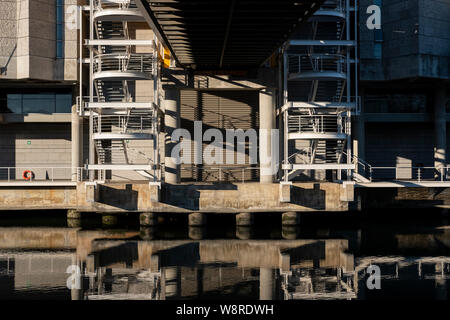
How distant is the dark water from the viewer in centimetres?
1548

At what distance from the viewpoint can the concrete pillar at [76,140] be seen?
101 ft

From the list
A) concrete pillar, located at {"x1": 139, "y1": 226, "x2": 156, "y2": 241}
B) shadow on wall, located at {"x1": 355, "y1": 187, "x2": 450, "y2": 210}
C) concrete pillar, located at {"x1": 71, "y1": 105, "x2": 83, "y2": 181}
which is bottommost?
concrete pillar, located at {"x1": 139, "y1": 226, "x2": 156, "y2": 241}

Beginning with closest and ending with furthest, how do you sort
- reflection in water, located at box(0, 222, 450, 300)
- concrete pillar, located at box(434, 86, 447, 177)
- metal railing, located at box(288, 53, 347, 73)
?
reflection in water, located at box(0, 222, 450, 300) → metal railing, located at box(288, 53, 347, 73) → concrete pillar, located at box(434, 86, 447, 177)

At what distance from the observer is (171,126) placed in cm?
2762

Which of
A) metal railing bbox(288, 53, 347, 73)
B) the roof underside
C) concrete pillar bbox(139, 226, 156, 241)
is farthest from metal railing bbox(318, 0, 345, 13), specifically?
concrete pillar bbox(139, 226, 156, 241)

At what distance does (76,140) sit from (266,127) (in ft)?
38.1

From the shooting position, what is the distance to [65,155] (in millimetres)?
33625

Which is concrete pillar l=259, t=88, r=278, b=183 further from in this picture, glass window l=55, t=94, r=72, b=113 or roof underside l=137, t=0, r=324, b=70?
glass window l=55, t=94, r=72, b=113

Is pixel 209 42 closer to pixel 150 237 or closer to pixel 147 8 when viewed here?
pixel 147 8

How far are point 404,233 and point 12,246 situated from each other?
Answer: 18290 millimetres

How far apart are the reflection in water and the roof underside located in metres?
8.73

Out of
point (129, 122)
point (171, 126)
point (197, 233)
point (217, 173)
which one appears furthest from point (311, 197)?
point (129, 122)

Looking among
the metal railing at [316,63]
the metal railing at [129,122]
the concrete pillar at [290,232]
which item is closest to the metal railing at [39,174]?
the metal railing at [129,122]
